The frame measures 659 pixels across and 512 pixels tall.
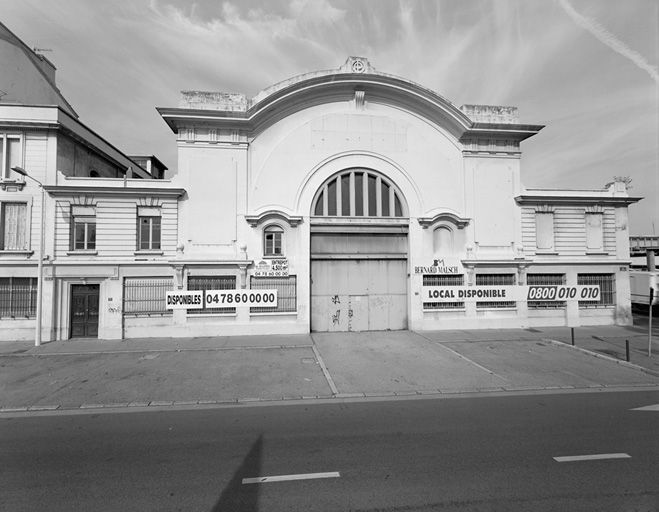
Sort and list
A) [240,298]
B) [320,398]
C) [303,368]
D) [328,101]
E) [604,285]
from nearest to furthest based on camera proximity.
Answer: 1. [320,398]
2. [303,368]
3. [240,298]
4. [328,101]
5. [604,285]

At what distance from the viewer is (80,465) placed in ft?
15.9

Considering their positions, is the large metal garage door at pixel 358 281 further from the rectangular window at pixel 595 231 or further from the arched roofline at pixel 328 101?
the rectangular window at pixel 595 231

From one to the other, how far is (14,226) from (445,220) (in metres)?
19.1

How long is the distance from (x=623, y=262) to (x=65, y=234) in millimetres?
26496

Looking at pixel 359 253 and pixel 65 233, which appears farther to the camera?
pixel 359 253

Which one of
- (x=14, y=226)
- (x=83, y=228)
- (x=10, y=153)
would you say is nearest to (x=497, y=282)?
(x=83, y=228)

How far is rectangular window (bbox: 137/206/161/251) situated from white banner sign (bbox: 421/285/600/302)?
40.8ft

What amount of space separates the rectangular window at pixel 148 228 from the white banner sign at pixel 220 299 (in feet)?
8.13

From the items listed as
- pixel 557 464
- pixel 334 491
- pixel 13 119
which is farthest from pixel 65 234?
pixel 557 464

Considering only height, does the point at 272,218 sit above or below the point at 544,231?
above

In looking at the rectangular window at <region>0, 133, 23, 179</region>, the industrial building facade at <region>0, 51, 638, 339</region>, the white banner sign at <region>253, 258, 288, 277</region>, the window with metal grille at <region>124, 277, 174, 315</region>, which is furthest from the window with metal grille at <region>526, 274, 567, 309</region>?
the rectangular window at <region>0, 133, 23, 179</region>

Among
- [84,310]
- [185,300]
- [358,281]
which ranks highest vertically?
[358,281]

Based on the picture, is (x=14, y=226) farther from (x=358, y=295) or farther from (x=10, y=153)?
(x=358, y=295)

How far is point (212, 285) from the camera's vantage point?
49.5 ft
